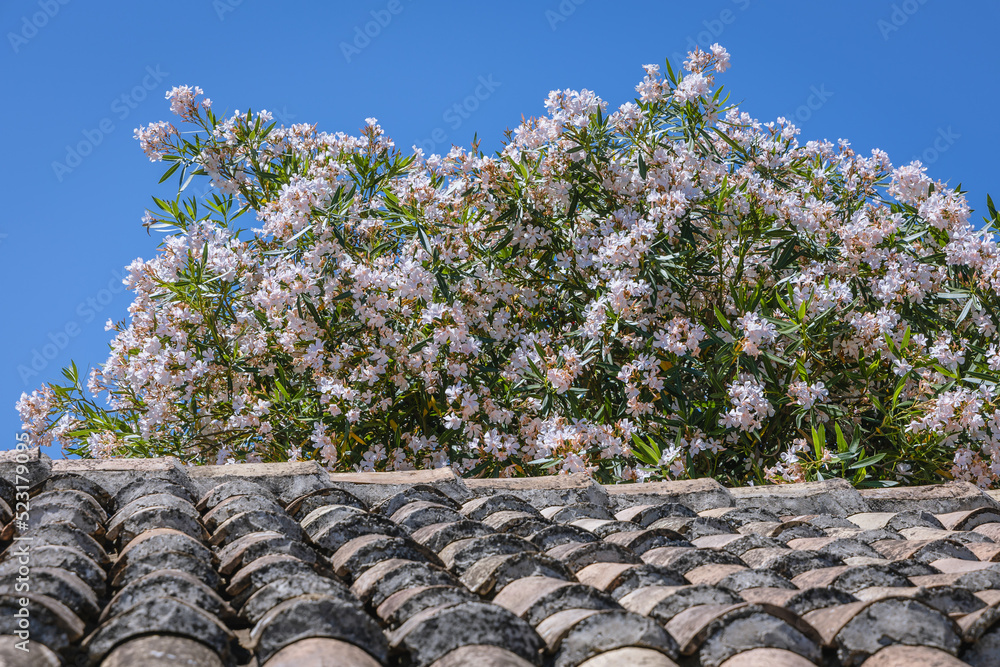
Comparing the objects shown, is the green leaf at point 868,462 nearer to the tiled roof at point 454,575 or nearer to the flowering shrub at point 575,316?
the flowering shrub at point 575,316

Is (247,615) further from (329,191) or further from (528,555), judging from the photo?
(329,191)

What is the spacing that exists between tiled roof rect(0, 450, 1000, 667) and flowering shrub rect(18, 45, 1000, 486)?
1626mm

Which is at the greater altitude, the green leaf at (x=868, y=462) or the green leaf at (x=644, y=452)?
the green leaf at (x=644, y=452)

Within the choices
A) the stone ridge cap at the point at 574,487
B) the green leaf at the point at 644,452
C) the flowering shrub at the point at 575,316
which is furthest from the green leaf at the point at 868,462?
the green leaf at the point at 644,452

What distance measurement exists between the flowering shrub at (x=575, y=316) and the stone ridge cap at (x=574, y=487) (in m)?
0.97

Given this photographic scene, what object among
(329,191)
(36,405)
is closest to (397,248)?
(329,191)

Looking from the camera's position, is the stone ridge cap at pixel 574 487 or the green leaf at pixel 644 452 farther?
the green leaf at pixel 644 452

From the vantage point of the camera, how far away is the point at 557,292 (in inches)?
244

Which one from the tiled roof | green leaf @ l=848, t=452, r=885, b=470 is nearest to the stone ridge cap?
the tiled roof

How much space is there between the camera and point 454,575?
233 centimetres

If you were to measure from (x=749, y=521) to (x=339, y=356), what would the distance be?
3.30 m

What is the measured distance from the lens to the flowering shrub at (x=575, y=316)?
528 cm

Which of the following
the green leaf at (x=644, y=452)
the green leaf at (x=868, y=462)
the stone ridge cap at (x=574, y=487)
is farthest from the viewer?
the green leaf at (x=644, y=452)

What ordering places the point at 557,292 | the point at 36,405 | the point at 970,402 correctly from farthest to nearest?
1. the point at 36,405
2. the point at 557,292
3. the point at 970,402
